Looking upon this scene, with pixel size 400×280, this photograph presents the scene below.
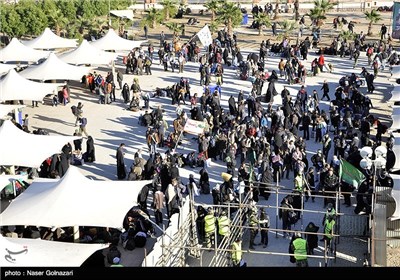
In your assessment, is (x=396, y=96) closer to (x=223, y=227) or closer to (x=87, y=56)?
(x=223, y=227)

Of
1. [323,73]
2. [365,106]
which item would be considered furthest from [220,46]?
[365,106]

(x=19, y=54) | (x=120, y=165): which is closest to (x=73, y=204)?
(x=120, y=165)

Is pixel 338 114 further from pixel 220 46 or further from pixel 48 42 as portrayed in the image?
pixel 48 42

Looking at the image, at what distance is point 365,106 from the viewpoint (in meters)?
25.5

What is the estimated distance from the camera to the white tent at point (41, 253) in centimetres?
1228

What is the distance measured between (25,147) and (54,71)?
1002 cm

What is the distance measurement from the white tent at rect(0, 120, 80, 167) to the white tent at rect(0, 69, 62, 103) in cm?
603

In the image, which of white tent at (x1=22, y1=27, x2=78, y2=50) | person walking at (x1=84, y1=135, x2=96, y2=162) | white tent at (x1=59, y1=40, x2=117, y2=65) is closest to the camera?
person walking at (x1=84, y1=135, x2=96, y2=162)

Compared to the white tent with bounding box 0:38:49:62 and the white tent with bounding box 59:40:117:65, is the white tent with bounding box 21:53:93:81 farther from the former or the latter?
the white tent with bounding box 0:38:49:62

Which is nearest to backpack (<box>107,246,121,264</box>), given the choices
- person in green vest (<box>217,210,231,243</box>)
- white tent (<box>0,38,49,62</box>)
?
person in green vest (<box>217,210,231,243</box>)

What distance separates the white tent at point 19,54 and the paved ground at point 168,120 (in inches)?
110

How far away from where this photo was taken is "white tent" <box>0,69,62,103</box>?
25984 mm

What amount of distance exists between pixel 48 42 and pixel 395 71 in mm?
17835

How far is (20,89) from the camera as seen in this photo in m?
26.3
